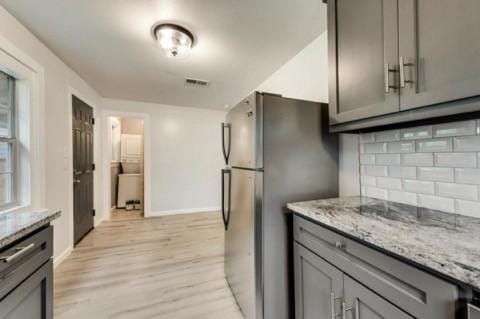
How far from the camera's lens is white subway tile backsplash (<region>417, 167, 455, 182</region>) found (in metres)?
1.08

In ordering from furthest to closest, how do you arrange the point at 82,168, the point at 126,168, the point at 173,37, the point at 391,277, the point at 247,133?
1. the point at 126,168
2. the point at 82,168
3. the point at 173,37
4. the point at 247,133
5. the point at 391,277

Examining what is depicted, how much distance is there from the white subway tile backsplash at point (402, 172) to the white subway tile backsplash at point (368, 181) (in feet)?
0.37

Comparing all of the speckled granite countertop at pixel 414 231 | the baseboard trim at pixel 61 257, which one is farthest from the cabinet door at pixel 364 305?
the baseboard trim at pixel 61 257

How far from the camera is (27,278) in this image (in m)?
0.87

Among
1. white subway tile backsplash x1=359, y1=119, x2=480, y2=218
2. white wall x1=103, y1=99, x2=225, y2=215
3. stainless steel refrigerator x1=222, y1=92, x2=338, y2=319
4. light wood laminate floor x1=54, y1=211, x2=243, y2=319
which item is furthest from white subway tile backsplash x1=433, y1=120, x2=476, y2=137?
white wall x1=103, y1=99, x2=225, y2=215

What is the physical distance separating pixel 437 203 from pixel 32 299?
2011 mm

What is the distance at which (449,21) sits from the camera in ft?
2.62

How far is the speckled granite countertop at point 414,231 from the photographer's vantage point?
22.4 inches

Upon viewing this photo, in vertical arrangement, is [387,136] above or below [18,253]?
above

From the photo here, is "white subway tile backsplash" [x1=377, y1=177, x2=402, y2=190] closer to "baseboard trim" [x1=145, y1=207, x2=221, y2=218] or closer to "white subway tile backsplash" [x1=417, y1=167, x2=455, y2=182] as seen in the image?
"white subway tile backsplash" [x1=417, y1=167, x2=455, y2=182]

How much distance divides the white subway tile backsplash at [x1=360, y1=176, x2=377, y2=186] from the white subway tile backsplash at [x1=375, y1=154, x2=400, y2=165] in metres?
0.12

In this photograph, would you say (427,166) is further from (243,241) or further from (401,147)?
(243,241)

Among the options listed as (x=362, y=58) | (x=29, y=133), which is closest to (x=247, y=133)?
(x=362, y=58)

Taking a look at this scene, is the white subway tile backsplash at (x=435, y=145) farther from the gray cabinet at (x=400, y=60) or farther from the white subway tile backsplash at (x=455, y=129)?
the gray cabinet at (x=400, y=60)
